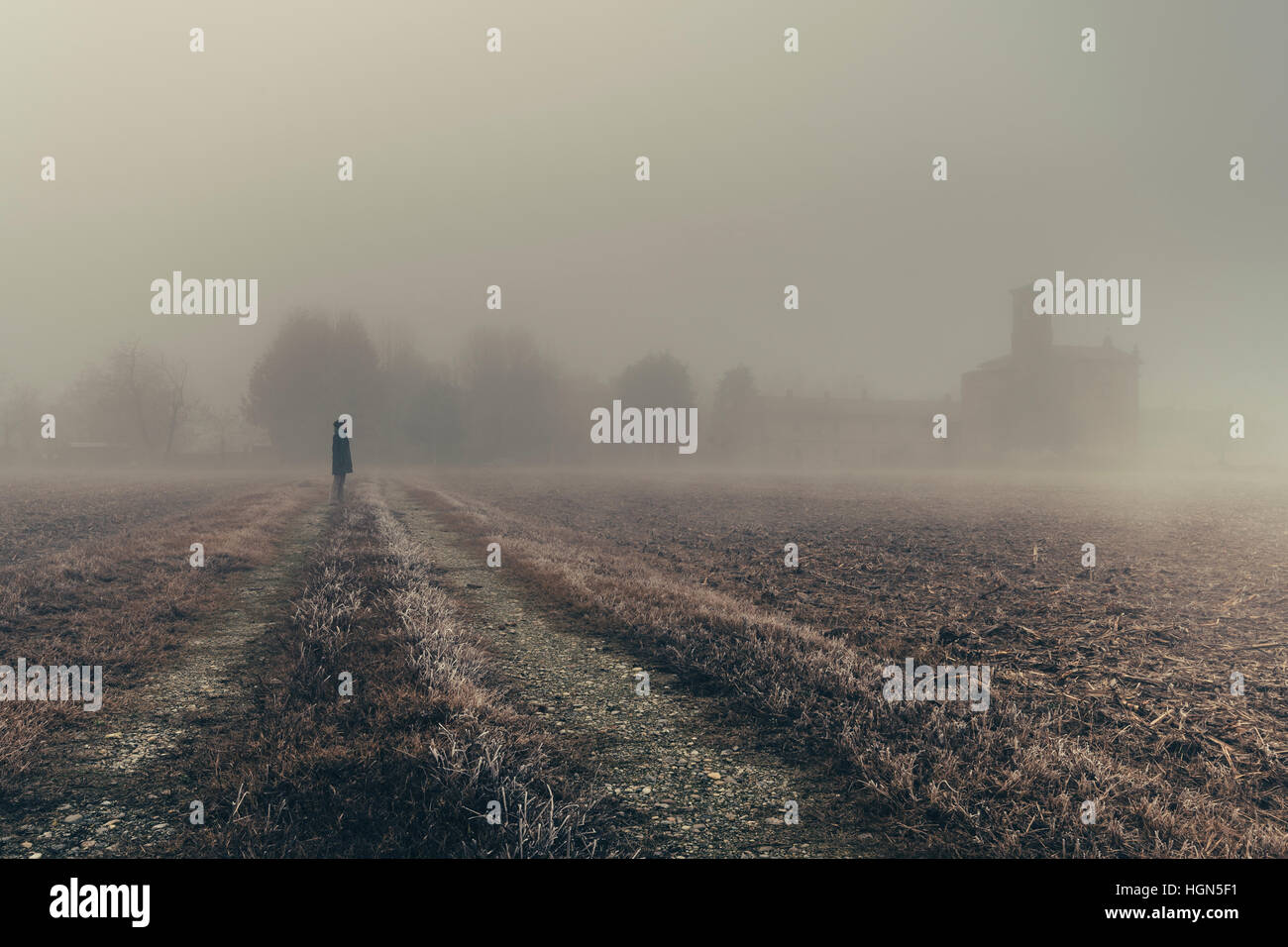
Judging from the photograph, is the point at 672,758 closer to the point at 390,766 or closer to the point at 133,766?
the point at 390,766

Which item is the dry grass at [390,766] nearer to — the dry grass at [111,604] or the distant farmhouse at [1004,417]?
the dry grass at [111,604]

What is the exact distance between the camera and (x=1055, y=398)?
100 meters

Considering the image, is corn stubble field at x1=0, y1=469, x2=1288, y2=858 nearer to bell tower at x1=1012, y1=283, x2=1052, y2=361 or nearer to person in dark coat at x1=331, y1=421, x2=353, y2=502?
person in dark coat at x1=331, y1=421, x2=353, y2=502

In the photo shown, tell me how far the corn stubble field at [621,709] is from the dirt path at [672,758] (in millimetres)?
27

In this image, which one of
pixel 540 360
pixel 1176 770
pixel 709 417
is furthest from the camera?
pixel 709 417

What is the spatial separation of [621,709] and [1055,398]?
117m

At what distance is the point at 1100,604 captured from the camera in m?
10.8

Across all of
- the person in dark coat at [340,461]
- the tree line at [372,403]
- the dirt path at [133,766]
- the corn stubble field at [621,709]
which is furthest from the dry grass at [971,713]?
the tree line at [372,403]

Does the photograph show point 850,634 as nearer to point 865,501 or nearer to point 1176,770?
point 1176,770

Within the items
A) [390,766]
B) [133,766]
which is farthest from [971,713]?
[133,766]

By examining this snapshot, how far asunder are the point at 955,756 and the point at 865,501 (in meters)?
32.6

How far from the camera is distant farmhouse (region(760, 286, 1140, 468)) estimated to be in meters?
99.6

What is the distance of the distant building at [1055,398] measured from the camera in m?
99.1
